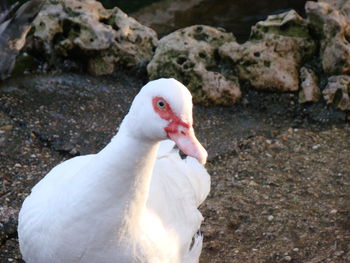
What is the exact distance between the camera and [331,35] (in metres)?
5.76

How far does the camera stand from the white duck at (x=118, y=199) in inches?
96.0

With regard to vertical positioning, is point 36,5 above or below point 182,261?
above

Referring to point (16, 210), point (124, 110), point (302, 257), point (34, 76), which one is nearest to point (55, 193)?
point (16, 210)

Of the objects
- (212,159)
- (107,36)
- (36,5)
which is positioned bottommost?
(212,159)

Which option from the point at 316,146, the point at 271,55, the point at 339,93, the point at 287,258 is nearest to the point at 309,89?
the point at 339,93

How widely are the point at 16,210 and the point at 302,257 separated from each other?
198cm

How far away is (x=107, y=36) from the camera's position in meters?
5.91

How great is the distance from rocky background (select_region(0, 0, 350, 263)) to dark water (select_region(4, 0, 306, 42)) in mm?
1651

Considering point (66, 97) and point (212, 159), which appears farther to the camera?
point (66, 97)

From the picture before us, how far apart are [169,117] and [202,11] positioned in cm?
620

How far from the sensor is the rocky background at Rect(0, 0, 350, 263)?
4.47 metres

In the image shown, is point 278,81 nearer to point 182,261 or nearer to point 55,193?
point 182,261

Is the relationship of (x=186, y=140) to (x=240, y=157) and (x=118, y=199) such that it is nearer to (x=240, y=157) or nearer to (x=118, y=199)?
(x=118, y=199)

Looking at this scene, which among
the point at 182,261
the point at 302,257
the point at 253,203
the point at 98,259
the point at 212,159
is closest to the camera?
the point at 98,259
